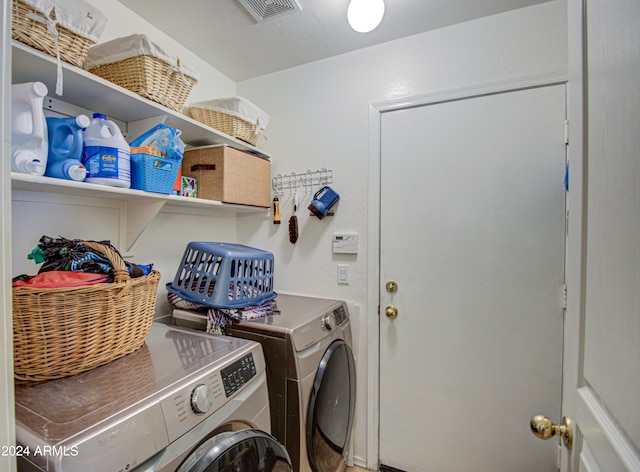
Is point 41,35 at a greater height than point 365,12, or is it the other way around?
point 365,12

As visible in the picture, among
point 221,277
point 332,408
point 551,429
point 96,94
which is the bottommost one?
point 332,408

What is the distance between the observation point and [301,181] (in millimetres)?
1970

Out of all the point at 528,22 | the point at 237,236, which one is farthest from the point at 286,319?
the point at 528,22

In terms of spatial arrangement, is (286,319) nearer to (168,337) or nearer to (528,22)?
(168,337)

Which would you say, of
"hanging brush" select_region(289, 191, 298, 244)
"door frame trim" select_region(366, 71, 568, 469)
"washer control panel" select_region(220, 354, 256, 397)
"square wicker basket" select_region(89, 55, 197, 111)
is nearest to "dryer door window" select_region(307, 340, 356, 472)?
"door frame trim" select_region(366, 71, 568, 469)

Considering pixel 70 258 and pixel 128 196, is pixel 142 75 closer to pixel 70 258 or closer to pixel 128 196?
pixel 128 196

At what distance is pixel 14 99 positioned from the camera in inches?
33.4

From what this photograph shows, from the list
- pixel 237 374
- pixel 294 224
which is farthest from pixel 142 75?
pixel 237 374

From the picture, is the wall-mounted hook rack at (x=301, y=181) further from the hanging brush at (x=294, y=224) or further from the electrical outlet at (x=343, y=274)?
the electrical outlet at (x=343, y=274)

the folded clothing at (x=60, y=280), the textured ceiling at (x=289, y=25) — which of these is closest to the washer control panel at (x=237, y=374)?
→ the folded clothing at (x=60, y=280)

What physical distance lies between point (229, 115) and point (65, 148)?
82cm

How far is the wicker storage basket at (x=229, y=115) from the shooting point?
162 cm

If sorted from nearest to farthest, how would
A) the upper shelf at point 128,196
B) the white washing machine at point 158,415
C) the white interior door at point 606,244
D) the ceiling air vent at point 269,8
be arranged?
the white interior door at point 606,244 → the white washing machine at point 158,415 → the upper shelf at point 128,196 → the ceiling air vent at point 269,8

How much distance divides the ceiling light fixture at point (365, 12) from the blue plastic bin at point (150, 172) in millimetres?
1034
